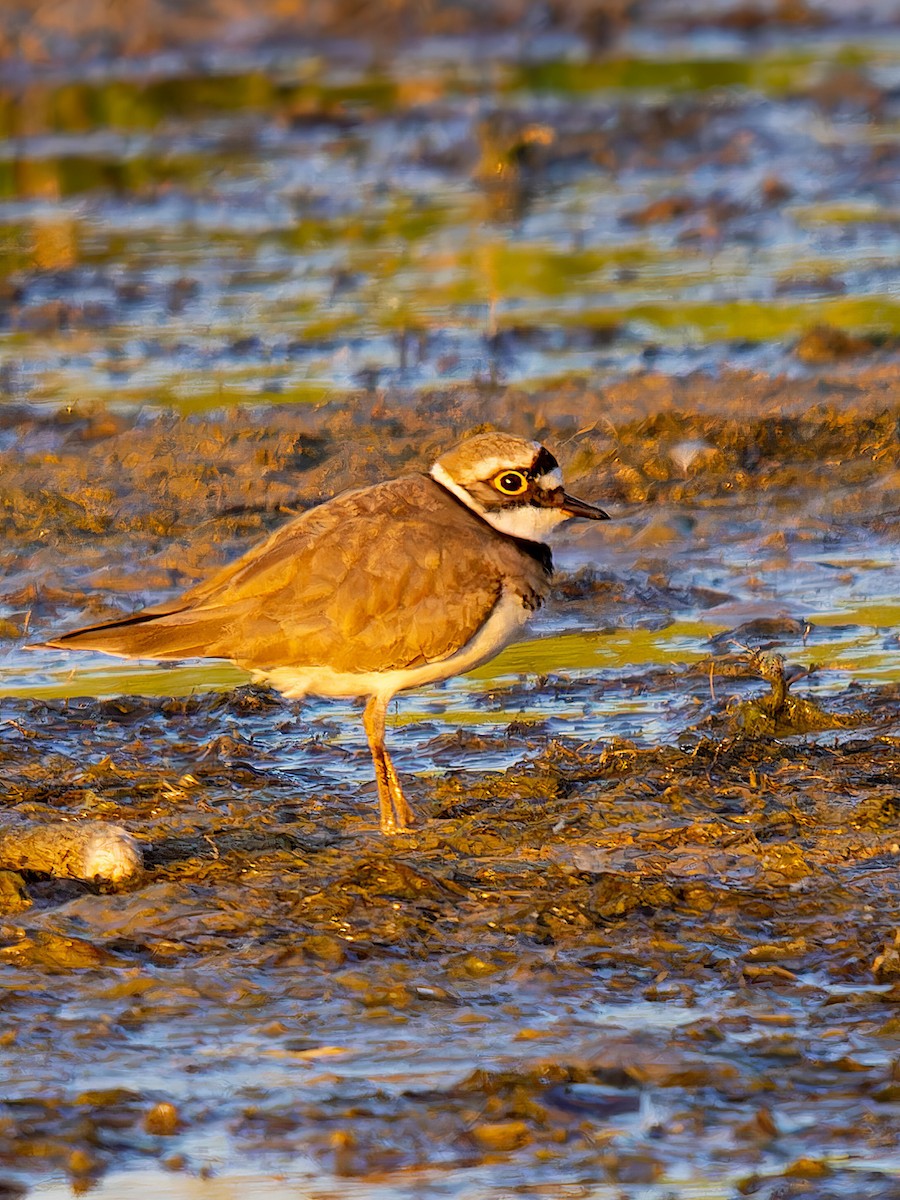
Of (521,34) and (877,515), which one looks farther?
(521,34)

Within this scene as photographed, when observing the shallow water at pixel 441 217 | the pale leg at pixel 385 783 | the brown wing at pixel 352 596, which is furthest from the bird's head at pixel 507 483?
the shallow water at pixel 441 217

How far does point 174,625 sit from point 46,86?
46.4ft

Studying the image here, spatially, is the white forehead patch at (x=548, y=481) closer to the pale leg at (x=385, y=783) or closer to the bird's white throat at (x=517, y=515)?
the bird's white throat at (x=517, y=515)

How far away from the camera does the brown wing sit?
18.1 ft

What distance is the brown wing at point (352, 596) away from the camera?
5.52m

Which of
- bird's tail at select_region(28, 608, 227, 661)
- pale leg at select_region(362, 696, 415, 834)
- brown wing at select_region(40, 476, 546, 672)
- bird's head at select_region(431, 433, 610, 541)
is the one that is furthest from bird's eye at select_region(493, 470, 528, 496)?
bird's tail at select_region(28, 608, 227, 661)

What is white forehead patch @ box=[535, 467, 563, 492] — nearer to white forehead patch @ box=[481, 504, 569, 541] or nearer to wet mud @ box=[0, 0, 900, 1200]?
white forehead patch @ box=[481, 504, 569, 541]

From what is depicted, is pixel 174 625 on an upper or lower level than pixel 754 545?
upper

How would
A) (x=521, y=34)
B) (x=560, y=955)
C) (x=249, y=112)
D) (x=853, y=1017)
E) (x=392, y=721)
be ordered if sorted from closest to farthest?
(x=853, y=1017), (x=560, y=955), (x=392, y=721), (x=249, y=112), (x=521, y=34)

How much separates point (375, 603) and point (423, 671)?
0.74 ft

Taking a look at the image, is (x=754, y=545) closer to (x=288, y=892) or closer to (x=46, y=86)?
(x=288, y=892)

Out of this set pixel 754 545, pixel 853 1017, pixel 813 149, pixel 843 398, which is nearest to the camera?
pixel 853 1017

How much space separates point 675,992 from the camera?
450 cm

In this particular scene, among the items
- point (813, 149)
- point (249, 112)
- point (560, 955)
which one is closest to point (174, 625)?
point (560, 955)
